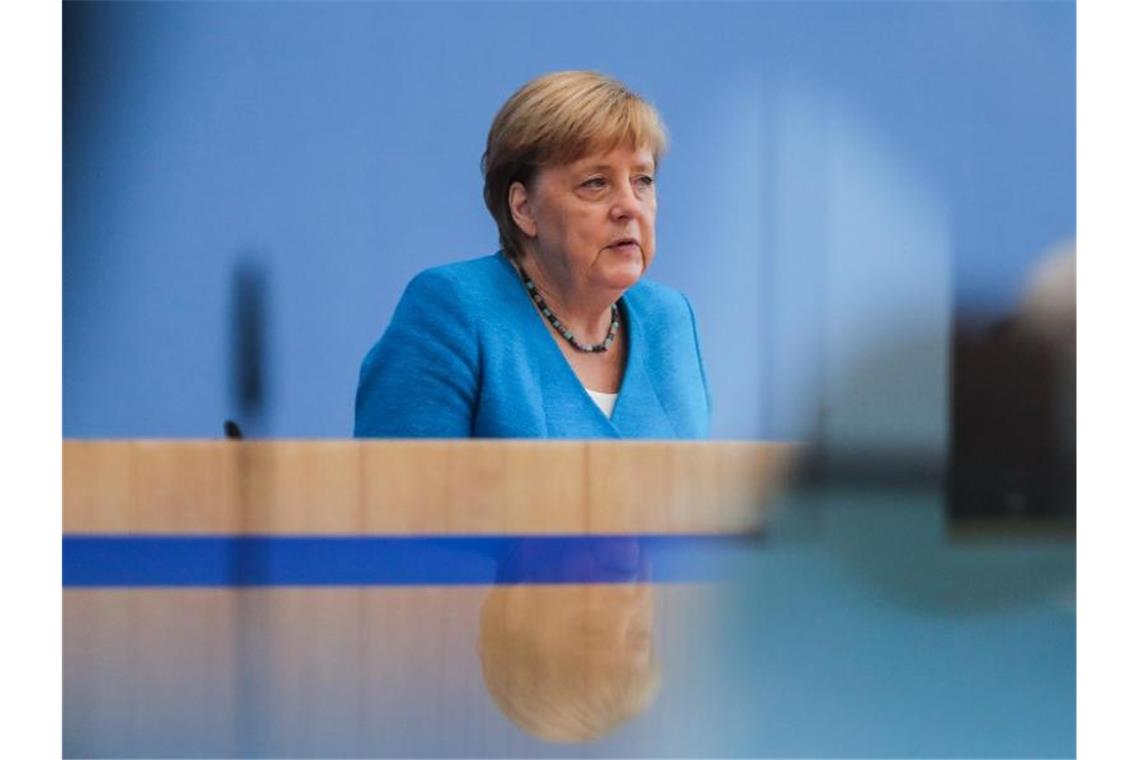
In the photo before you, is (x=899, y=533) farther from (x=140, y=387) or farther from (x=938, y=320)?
(x=140, y=387)

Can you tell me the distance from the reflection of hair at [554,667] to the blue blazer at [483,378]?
33 cm

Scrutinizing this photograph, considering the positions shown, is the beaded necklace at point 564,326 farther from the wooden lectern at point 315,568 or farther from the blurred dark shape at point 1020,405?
the blurred dark shape at point 1020,405

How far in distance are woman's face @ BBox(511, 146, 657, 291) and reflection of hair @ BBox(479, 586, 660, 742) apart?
2.08ft

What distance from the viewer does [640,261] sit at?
3.40m

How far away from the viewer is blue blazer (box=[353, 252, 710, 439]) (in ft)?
10.9

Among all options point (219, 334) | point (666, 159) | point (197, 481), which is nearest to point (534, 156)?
point (666, 159)

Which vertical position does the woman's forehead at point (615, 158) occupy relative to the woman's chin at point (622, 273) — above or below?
above

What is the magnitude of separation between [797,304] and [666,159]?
0.40 meters

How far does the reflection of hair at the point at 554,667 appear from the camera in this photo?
11.0 ft

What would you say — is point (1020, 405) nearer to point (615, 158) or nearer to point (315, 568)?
point (615, 158)

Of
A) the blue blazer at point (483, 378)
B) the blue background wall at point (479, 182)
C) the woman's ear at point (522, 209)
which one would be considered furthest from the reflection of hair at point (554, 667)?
the woman's ear at point (522, 209)

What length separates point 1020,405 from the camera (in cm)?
350

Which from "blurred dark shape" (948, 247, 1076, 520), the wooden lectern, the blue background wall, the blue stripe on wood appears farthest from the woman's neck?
"blurred dark shape" (948, 247, 1076, 520)

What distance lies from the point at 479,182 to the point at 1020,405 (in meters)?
1.21
